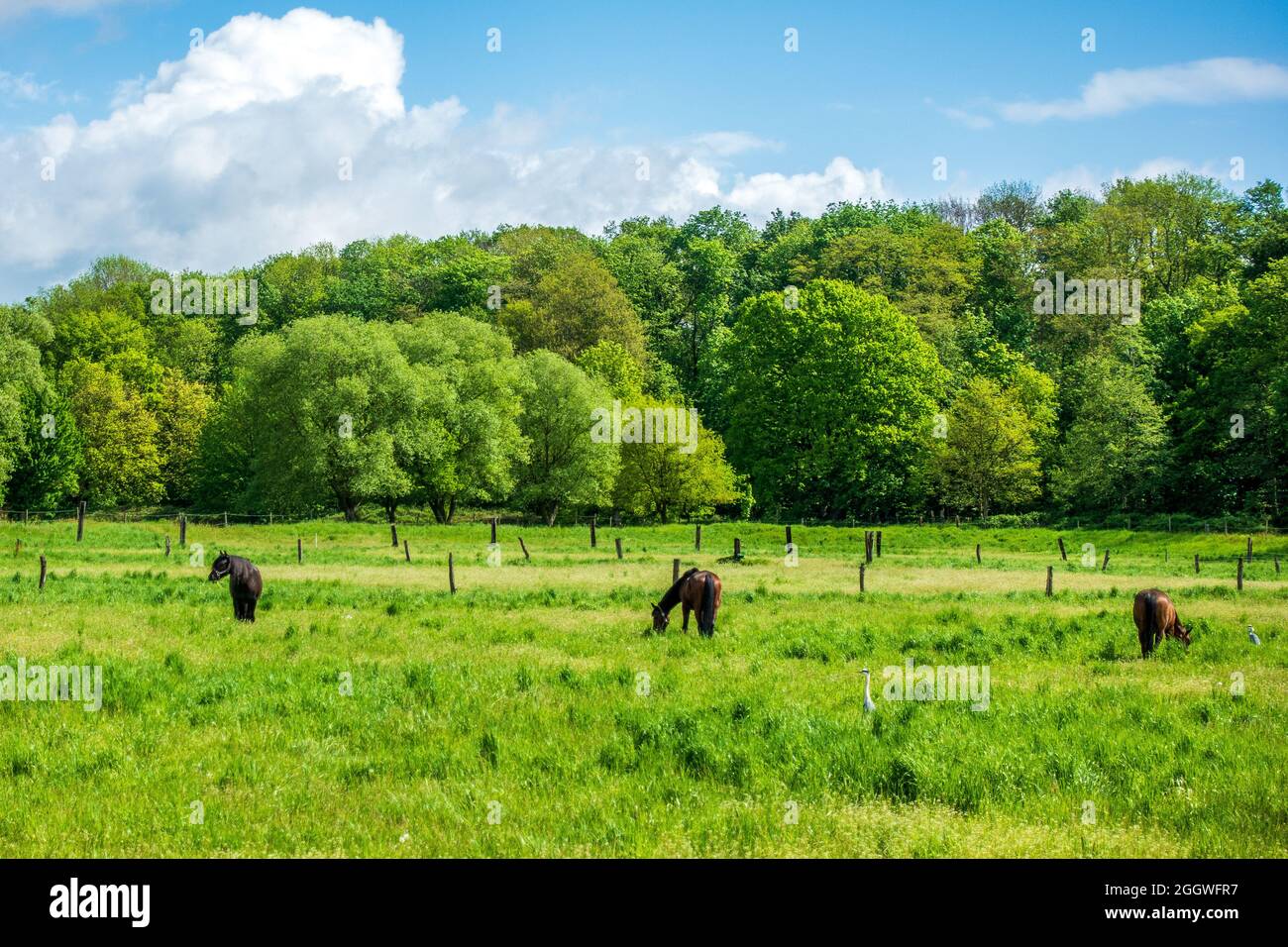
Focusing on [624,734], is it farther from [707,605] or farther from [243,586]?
[243,586]

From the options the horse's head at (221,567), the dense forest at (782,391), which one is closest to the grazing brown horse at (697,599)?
the horse's head at (221,567)

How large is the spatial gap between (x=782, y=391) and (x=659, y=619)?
56358mm

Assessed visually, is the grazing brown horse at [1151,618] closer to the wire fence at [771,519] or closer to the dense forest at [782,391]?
the wire fence at [771,519]

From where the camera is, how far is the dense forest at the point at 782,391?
6956 cm

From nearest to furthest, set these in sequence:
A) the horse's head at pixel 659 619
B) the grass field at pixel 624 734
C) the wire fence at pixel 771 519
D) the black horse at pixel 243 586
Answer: the grass field at pixel 624 734 → the horse's head at pixel 659 619 → the black horse at pixel 243 586 → the wire fence at pixel 771 519

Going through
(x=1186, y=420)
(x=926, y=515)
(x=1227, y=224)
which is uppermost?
(x=1227, y=224)

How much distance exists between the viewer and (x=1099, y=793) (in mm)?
11227

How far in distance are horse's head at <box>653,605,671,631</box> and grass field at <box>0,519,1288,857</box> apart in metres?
0.43

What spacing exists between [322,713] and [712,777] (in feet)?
20.6

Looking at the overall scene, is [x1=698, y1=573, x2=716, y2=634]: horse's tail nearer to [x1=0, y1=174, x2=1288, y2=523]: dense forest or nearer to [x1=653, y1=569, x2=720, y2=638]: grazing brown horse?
[x1=653, y1=569, x2=720, y2=638]: grazing brown horse

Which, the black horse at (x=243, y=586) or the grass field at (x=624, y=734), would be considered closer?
the grass field at (x=624, y=734)

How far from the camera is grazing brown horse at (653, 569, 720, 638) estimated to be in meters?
22.7
